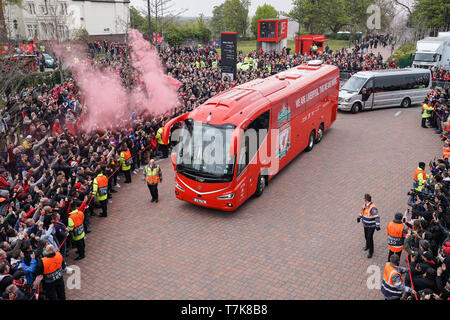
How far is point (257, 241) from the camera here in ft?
36.6

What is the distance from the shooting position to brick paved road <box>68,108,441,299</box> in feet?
30.6

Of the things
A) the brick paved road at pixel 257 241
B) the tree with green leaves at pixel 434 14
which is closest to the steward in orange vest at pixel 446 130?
the brick paved road at pixel 257 241

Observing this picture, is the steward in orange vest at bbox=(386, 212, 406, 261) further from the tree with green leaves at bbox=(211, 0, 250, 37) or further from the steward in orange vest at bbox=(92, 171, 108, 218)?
the tree with green leaves at bbox=(211, 0, 250, 37)

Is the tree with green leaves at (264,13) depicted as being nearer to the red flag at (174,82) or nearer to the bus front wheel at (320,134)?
the red flag at (174,82)

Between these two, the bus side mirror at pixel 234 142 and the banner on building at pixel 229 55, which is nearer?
the bus side mirror at pixel 234 142

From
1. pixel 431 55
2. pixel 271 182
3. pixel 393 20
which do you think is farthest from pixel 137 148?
pixel 393 20

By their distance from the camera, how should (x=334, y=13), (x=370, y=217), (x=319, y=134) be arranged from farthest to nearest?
1. (x=334, y=13)
2. (x=319, y=134)
3. (x=370, y=217)

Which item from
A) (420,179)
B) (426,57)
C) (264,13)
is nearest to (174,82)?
(420,179)

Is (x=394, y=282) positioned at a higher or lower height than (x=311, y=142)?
lower

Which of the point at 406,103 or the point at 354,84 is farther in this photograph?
the point at 406,103

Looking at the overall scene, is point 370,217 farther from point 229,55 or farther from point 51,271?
point 229,55

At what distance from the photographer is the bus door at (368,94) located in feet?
79.2

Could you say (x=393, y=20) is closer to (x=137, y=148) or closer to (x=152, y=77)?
(x=152, y=77)

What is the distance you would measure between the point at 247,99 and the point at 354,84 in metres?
13.6
